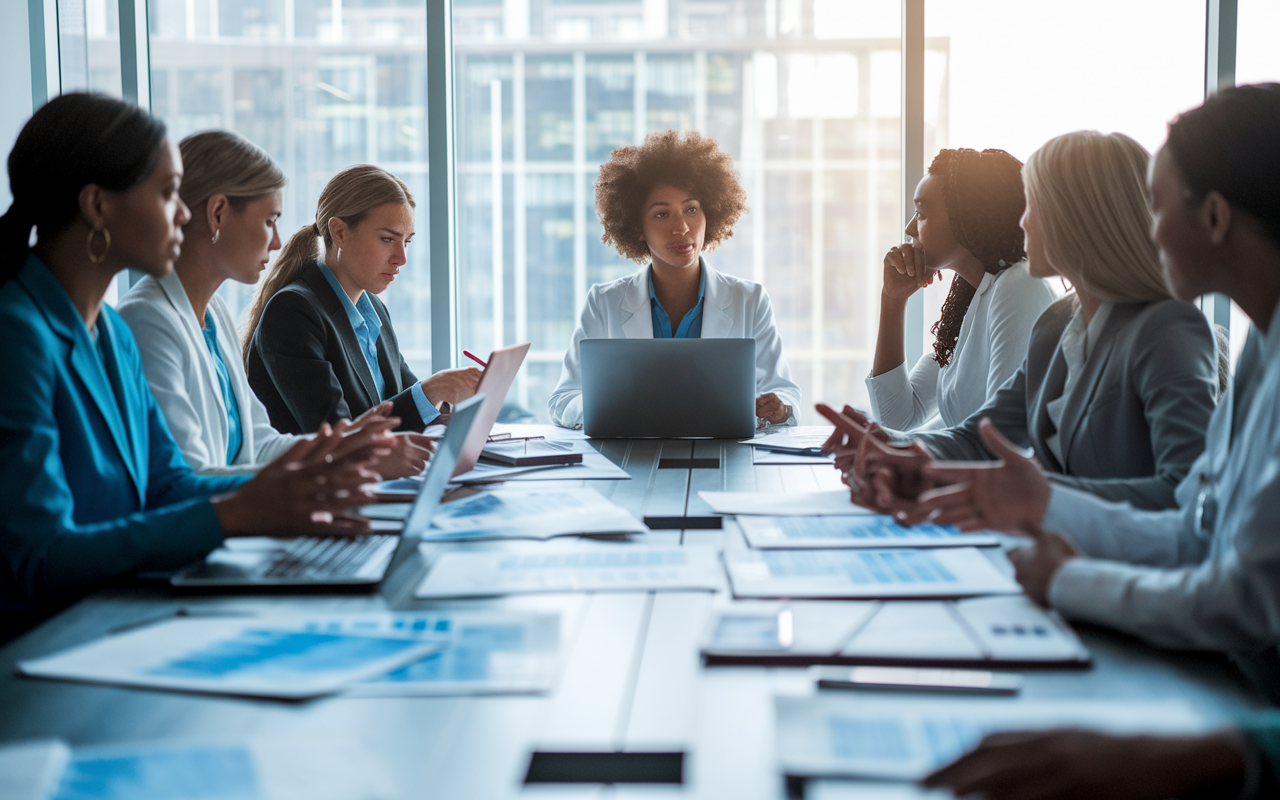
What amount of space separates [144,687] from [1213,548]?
1143 mm

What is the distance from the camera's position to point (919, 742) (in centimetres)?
76

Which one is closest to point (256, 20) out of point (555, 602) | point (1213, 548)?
point (555, 602)

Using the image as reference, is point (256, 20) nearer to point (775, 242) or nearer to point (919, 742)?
point (775, 242)

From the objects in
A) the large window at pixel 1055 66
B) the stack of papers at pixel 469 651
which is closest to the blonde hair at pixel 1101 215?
the stack of papers at pixel 469 651

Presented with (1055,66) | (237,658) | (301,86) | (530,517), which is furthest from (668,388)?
(301,86)

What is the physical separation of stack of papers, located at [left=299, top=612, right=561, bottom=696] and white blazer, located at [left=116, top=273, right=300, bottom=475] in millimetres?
805

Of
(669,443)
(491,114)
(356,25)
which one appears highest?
(356,25)

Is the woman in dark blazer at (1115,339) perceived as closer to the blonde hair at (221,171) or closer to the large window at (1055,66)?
the blonde hair at (221,171)

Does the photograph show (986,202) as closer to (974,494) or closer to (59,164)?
(974,494)

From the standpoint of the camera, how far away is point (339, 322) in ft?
9.16

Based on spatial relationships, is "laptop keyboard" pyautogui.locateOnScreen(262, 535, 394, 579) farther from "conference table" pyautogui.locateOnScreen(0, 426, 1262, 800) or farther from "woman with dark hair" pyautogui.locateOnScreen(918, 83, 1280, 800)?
"woman with dark hair" pyautogui.locateOnScreen(918, 83, 1280, 800)

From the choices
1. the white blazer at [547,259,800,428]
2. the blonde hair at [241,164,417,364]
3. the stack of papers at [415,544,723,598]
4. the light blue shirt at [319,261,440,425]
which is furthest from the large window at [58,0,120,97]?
the stack of papers at [415,544,723,598]

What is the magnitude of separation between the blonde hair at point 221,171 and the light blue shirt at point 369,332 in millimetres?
732

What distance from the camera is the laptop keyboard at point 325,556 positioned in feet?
4.02
